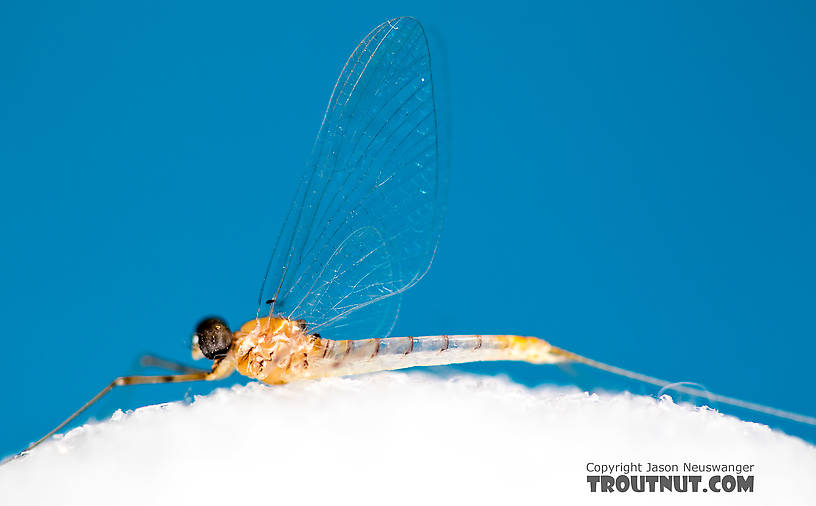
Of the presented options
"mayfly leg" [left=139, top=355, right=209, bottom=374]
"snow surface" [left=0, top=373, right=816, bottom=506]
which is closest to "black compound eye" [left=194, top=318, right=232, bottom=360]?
"mayfly leg" [left=139, top=355, right=209, bottom=374]

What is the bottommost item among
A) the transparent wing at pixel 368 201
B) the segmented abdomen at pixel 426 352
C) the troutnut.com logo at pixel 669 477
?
the troutnut.com logo at pixel 669 477

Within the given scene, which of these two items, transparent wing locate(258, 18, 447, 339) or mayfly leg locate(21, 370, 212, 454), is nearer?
mayfly leg locate(21, 370, 212, 454)

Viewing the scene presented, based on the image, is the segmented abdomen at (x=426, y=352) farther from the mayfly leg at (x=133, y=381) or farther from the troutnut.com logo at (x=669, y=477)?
the troutnut.com logo at (x=669, y=477)

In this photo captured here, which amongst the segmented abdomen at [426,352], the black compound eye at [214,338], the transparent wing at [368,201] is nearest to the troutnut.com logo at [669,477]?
the segmented abdomen at [426,352]

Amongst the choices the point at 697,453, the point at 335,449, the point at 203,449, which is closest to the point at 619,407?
the point at 697,453

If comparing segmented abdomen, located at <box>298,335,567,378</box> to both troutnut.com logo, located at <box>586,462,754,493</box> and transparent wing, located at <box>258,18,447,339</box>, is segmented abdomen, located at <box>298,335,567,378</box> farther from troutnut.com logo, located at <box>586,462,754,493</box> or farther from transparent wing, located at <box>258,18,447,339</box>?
troutnut.com logo, located at <box>586,462,754,493</box>

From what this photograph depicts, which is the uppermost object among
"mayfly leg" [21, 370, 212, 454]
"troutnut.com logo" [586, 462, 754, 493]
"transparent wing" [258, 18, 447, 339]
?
"transparent wing" [258, 18, 447, 339]

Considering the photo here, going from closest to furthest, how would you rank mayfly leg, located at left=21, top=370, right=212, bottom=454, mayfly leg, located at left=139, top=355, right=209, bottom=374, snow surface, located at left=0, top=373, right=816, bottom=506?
snow surface, located at left=0, top=373, right=816, bottom=506, mayfly leg, located at left=21, top=370, right=212, bottom=454, mayfly leg, located at left=139, top=355, right=209, bottom=374
